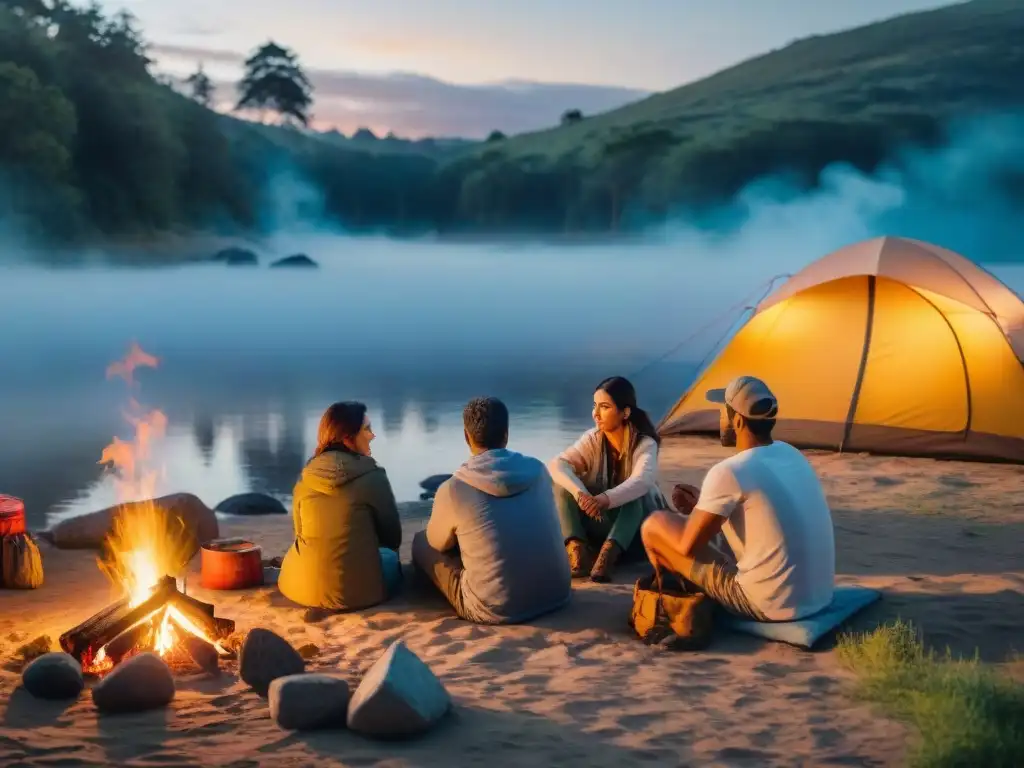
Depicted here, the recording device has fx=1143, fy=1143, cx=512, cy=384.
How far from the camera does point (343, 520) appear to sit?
16.9 feet

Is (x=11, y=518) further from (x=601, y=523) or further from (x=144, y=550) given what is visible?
(x=601, y=523)

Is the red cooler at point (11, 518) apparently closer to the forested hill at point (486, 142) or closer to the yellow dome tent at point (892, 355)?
the yellow dome tent at point (892, 355)

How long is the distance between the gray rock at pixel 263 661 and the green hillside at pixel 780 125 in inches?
2779

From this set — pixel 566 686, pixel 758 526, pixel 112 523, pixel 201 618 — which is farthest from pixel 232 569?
pixel 758 526

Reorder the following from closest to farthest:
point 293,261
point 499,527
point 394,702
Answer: point 394,702, point 499,527, point 293,261

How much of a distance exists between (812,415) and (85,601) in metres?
6.00

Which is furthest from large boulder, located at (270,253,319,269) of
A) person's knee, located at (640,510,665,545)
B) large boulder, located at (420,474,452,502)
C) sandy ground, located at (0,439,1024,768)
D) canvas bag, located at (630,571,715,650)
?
canvas bag, located at (630,571,715,650)

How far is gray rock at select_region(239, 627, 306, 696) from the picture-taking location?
415 centimetres

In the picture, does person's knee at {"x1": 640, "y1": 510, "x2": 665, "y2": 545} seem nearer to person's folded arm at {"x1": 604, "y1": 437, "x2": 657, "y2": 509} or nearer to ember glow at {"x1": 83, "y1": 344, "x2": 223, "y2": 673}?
person's folded arm at {"x1": 604, "y1": 437, "x2": 657, "y2": 509}

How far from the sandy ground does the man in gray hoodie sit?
5.0 inches

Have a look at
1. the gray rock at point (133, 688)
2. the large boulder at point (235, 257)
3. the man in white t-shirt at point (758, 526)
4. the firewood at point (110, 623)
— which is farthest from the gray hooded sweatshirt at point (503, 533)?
the large boulder at point (235, 257)

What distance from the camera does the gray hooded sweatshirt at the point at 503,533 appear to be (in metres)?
4.88

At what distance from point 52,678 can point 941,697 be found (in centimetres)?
312

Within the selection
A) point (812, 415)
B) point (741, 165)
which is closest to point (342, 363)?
point (812, 415)
